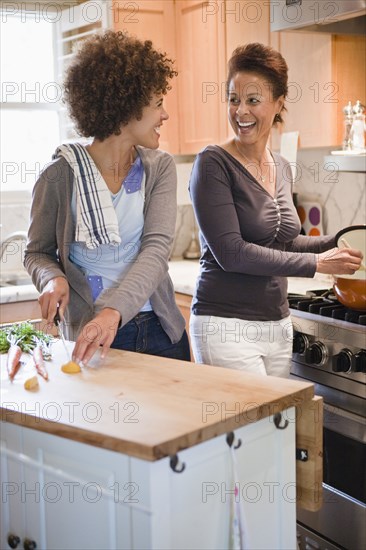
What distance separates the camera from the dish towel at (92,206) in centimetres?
191

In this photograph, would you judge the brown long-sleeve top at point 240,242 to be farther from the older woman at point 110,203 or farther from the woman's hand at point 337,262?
the older woman at point 110,203

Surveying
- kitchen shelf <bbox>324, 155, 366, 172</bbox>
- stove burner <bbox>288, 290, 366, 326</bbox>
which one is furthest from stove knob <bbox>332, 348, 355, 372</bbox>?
kitchen shelf <bbox>324, 155, 366, 172</bbox>

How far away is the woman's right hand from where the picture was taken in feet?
6.05

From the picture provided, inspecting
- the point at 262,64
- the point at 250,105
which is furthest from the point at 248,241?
the point at 262,64

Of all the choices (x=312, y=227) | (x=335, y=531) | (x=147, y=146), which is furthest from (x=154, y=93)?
(x=312, y=227)

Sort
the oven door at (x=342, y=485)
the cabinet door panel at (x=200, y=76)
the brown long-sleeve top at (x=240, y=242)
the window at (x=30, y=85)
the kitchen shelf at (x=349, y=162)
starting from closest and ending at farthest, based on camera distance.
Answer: the brown long-sleeve top at (x=240, y=242) → the oven door at (x=342, y=485) → the kitchen shelf at (x=349, y=162) → the cabinet door panel at (x=200, y=76) → the window at (x=30, y=85)

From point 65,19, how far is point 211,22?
778 millimetres

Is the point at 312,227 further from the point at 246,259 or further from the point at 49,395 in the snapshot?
the point at 49,395

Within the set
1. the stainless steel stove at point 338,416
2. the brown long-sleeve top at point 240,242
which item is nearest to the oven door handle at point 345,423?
the stainless steel stove at point 338,416

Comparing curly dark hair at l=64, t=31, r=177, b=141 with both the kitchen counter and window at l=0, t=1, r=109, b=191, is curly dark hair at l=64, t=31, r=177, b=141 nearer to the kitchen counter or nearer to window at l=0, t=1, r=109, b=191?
the kitchen counter

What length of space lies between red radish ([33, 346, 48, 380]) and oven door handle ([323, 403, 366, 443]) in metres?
1.06

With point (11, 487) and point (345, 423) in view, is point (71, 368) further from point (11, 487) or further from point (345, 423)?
point (345, 423)

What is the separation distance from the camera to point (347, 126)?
2934 mm

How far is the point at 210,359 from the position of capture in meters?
2.21
